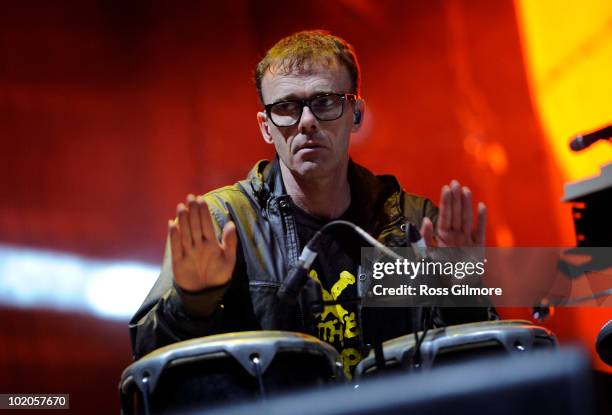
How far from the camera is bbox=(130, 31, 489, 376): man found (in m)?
1.95

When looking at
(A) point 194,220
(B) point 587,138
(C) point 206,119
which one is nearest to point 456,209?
(B) point 587,138

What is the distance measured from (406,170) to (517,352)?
7.93ft

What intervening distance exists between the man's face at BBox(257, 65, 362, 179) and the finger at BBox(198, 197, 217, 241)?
687 millimetres

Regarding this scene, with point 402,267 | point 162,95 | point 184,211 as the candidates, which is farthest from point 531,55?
point 184,211

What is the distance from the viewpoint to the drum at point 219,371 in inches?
61.9

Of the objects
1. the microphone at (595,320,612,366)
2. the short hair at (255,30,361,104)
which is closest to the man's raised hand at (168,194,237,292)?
the short hair at (255,30,361,104)

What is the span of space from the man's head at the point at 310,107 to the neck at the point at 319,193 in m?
0.04

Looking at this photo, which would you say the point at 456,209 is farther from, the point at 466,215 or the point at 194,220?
the point at 194,220

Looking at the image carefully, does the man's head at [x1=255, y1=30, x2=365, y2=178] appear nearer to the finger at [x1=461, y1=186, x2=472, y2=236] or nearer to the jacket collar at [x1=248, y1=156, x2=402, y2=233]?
the jacket collar at [x1=248, y1=156, x2=402, y2=233]

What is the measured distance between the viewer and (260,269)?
2.29 m

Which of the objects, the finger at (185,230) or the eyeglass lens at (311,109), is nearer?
the finger at (185,230)

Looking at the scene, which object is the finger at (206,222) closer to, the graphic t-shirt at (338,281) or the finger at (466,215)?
the graphic t-shirt at (338,281)

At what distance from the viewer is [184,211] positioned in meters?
1.73

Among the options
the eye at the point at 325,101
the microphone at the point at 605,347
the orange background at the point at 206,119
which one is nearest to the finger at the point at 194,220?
the eye at the point at 325,101
